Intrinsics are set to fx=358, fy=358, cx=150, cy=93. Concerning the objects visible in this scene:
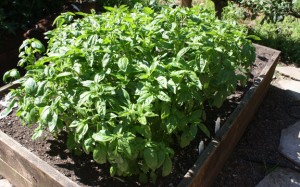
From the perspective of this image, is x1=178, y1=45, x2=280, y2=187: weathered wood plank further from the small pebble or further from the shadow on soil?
the small pebble

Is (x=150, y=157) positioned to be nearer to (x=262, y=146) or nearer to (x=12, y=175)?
(x=12, y=175)

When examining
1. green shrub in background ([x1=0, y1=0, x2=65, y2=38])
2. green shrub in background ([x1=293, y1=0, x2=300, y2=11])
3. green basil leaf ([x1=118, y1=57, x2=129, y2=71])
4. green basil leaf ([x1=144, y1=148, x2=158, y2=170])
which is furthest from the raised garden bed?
green shrub in background ([x1=293, y1=0, x2=300, y2=11])

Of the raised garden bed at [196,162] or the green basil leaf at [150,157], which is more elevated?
the green basil leaf at [150,157]

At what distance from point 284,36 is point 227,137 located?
9.39ft

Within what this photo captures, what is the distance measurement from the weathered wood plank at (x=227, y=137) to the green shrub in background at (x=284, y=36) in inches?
38.1

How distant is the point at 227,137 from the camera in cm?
299

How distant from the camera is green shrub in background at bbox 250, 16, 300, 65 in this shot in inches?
194

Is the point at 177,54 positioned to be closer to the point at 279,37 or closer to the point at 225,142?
the point at 225,142

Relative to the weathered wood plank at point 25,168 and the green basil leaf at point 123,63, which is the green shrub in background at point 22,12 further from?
the green basil leaf at point 123,63

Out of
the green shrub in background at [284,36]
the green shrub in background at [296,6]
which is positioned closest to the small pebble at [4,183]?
the green shrub in background at [284,36]

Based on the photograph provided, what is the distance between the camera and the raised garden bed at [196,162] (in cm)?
249

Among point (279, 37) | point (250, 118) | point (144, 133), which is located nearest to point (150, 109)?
point (144, 133)

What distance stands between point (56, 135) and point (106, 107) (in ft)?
2.34

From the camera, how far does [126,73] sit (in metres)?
2.40
